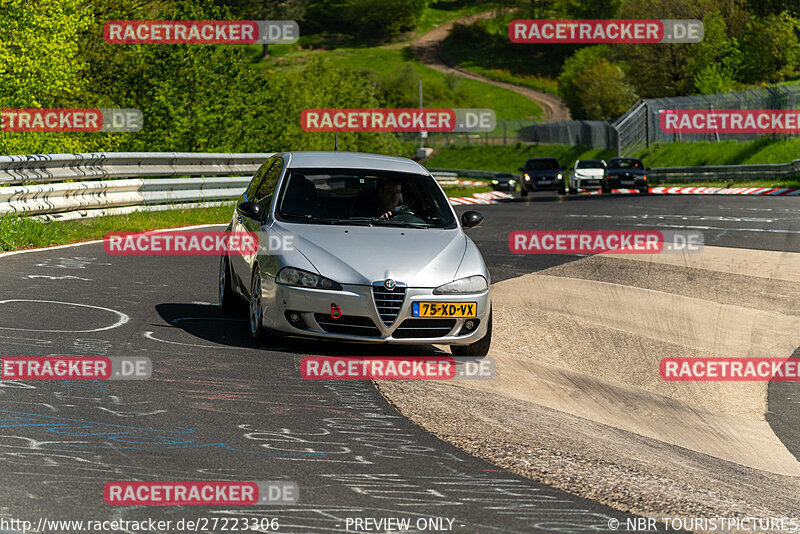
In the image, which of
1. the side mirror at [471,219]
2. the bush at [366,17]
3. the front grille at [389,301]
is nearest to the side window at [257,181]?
the side mirror at [471,219]

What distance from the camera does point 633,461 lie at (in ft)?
21.1

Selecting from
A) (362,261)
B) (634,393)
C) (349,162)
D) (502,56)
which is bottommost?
(634,393)

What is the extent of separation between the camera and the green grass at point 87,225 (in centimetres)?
1476

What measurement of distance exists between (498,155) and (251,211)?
77016 mm

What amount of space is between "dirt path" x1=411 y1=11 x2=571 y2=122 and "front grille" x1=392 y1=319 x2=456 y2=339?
10734 centimetres

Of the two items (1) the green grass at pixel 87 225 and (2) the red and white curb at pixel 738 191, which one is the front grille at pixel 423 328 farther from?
(2) the red and white curb at pixel 738 191

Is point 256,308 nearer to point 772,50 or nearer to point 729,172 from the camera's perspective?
point 729,172

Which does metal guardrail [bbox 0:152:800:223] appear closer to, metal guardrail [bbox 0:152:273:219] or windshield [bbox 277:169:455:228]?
metal guardrail [bbox 0:152:273:219]

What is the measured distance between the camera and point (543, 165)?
4284 cm

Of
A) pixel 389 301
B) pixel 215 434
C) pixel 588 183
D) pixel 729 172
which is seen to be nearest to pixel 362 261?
pixel 389 301

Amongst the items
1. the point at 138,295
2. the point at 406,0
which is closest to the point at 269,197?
the point at 138,295

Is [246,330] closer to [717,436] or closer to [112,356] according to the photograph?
[112,356]

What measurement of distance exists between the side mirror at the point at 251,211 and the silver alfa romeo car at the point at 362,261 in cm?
1

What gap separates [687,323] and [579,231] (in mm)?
8549
